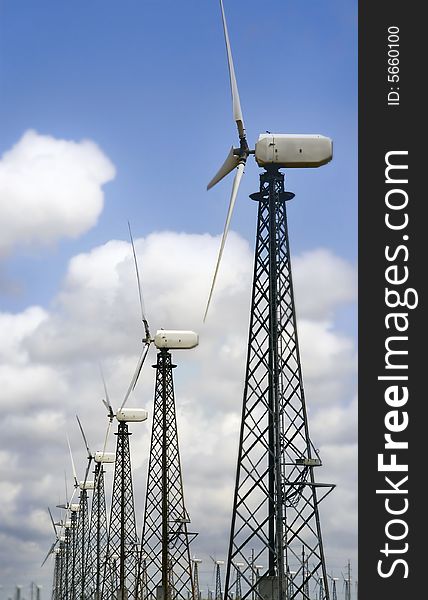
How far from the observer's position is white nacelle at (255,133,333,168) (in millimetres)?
43406

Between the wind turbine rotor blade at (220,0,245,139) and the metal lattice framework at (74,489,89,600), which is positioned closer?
the wind turbine rotor blade at (220,0,245,139)

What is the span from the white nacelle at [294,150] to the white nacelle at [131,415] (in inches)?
2066

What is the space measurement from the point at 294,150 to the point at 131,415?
177 feet

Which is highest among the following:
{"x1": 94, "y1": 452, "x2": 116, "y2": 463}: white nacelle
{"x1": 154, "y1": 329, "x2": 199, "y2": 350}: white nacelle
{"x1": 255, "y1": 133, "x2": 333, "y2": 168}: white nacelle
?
{"x1": 94, "y1": 452, "x2": 116, "y2": 463}: white nacelle

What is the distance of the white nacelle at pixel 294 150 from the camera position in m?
43.4

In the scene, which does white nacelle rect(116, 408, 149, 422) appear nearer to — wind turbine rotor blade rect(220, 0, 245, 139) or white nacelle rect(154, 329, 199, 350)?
white nacelle rect(154, 329, 199, 350)

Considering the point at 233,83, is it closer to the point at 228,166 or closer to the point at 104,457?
the point at 228,166

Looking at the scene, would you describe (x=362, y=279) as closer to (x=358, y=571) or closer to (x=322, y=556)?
(x=358, y=571)

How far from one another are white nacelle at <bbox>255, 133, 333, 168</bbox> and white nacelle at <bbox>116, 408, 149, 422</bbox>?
5246 centimetres

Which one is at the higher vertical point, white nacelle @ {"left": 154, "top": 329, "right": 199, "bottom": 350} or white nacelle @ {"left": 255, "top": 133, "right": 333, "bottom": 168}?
white nacelle @ {"left": 154, "top": 329, "right": 199, "bottom": 350}

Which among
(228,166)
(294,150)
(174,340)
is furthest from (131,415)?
(294,150)

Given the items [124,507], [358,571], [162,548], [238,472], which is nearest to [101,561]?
[124,507]

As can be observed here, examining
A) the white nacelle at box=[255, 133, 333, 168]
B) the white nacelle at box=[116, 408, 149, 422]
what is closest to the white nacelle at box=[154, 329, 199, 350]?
the white nacelle at box=[116, 408, 149, 422]

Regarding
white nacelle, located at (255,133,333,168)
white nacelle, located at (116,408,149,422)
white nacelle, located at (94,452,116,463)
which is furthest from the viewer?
white nacelle, located at (94,452,116,463)
